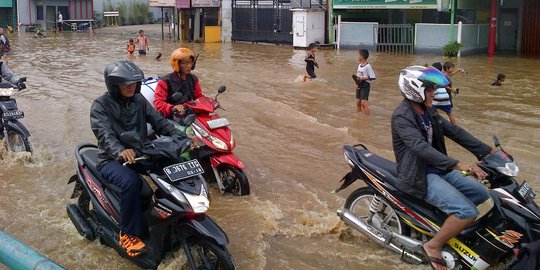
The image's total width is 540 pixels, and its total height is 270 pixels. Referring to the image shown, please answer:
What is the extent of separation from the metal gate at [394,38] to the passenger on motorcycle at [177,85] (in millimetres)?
19033

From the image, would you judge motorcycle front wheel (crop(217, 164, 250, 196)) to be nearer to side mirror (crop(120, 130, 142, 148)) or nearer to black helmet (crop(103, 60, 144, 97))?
black helmet (crop(103, 60, 144, 97))

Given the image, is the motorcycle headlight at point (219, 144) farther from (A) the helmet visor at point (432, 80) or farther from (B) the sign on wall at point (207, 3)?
(B) the sign on wall at point (207, 3)

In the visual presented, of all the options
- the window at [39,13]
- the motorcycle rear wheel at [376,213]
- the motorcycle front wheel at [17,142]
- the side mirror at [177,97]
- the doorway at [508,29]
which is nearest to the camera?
the motorcycle rear wheel at [376,213]

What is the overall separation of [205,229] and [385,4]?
883 inches

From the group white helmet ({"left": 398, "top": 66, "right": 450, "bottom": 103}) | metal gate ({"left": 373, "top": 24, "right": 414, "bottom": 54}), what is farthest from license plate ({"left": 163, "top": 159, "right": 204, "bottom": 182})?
metal gate ({"left": 373, "top": 24, "right": 414, "bottom": 54})

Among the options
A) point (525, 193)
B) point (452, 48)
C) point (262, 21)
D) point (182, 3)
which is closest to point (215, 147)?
point (525, 193)

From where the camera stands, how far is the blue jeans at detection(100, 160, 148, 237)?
4215 mm

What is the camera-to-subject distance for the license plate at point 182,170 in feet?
13.5

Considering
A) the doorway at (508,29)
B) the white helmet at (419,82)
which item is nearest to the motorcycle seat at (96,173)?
the white helmet at (419,82)

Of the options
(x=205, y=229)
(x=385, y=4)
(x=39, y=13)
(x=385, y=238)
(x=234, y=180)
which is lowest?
(x=385, y=238)

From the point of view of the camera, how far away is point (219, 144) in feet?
20.8

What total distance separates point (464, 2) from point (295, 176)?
18.9 meters

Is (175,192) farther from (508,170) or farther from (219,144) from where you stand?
(508,170)

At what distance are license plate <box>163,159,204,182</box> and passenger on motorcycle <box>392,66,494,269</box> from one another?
1578mm
